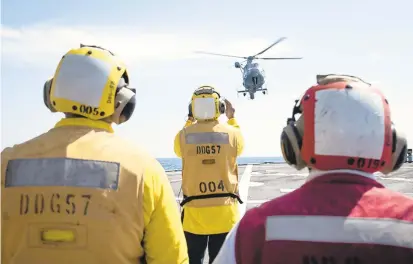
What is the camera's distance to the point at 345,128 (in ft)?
6.15

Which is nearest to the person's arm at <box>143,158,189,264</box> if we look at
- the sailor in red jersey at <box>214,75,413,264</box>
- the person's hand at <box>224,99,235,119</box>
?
the sailor in red jersey at <box>214,75,413,264</box>

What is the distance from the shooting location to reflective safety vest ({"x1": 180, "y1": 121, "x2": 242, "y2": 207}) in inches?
214

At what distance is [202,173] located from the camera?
5.43 metres

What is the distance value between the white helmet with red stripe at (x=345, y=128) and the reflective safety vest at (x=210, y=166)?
11.2ft

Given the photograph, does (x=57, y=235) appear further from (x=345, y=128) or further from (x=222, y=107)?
(x=222, y=107)

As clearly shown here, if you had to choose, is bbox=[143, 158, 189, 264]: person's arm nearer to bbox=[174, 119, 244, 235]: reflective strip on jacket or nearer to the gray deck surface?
bbox=[174, 119, 244, 235]: reflective strip on jacket

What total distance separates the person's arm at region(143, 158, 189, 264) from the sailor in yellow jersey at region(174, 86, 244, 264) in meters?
2.89

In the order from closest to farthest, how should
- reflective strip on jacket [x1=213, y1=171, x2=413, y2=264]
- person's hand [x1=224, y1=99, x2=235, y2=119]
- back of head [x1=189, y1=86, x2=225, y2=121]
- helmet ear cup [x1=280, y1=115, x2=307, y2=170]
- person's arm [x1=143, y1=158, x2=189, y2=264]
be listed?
reflective strip on jacket [x1=213, y1=171, x2=413, y2=264]
helmet ear cup [x1=280, y1=115, x2=307, y2=170]
person's arm [x1=143, y1=158, x2=189, y2=264]
back of head [x1=189, y1=86, x2=225, y2=121]
person's hand [x1=224, y1=99, x2=235, y2=119]

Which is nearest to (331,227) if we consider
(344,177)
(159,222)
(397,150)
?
(344,177)

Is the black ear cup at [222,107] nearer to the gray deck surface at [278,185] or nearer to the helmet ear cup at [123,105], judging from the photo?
the helmet ear cup at [123,105]

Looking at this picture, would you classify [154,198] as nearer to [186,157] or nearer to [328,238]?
[328,238]

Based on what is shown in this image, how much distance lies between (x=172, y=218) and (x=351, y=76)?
1.12 metres

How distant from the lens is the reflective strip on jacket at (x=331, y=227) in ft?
5.75

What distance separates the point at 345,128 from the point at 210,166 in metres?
3.61
